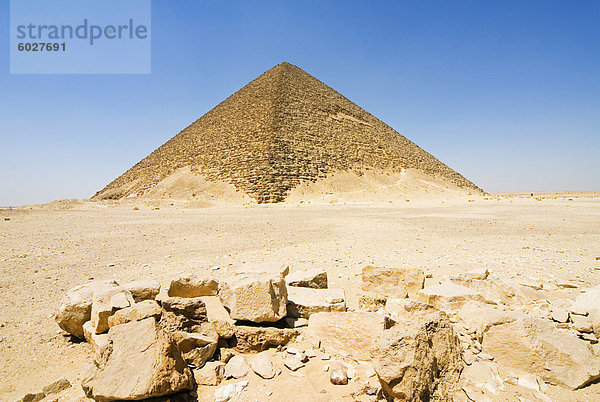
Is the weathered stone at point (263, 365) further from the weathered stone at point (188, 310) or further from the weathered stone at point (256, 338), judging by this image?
the weathered stone at point (188, 310)

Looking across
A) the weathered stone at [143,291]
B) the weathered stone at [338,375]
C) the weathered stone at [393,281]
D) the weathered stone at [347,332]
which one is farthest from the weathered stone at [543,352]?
the weathered stone at [143,291]

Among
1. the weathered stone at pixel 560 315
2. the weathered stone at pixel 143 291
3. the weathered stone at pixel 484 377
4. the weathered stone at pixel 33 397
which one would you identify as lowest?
the weathered stone at pixel 33 397

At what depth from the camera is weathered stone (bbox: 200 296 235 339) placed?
2441mm

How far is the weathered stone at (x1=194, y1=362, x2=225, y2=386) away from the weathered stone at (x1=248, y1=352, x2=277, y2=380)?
0.21 metres

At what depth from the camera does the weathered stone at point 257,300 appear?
249 cm

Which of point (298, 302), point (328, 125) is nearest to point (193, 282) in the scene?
point (298, 302)

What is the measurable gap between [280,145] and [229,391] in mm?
29962

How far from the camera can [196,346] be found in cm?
222

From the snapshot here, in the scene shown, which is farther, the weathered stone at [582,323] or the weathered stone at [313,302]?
the weathered stone at [313,302]

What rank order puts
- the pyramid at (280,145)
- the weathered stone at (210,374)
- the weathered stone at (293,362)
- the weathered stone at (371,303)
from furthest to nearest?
the pyramid at (280,145), the weathered stone at (371,303), the weathered stone at (293,362), the weathered stone at (210,374)

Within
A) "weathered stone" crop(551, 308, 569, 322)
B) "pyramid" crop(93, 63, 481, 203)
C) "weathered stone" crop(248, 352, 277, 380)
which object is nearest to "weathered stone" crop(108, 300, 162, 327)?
"weathered stone" crop(248, 352, 277, 380)

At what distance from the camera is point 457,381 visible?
6.43ft

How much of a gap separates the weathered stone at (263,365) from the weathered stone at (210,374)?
0.21 m

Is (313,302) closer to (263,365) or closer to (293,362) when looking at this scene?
(293,362)
